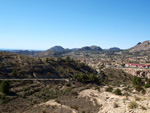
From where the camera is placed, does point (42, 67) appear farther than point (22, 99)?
Yes

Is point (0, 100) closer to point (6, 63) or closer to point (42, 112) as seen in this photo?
point (42, 112)

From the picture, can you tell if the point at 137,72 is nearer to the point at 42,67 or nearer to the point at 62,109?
the point at 42,67

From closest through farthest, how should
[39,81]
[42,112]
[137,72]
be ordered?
[42,112], [39,81], [137,72]

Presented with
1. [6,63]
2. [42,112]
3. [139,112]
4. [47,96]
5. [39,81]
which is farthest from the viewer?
[6,63]

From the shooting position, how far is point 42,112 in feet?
72.4

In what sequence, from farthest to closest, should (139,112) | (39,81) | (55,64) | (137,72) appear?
(137,72)
(55,64)
(39,81)
(139,112)

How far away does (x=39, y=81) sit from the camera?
47906mm

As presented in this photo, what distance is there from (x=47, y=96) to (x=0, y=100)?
10.7 m

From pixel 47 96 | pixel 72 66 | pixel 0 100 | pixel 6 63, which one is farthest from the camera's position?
pixel 72 66

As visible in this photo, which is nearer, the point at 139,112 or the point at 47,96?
the point at 139,112

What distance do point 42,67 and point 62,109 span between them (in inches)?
1689

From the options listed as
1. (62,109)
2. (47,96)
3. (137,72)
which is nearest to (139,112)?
(62,109)

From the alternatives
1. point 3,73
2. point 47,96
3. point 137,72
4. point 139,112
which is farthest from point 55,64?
point 139,112

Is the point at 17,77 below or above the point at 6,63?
below
